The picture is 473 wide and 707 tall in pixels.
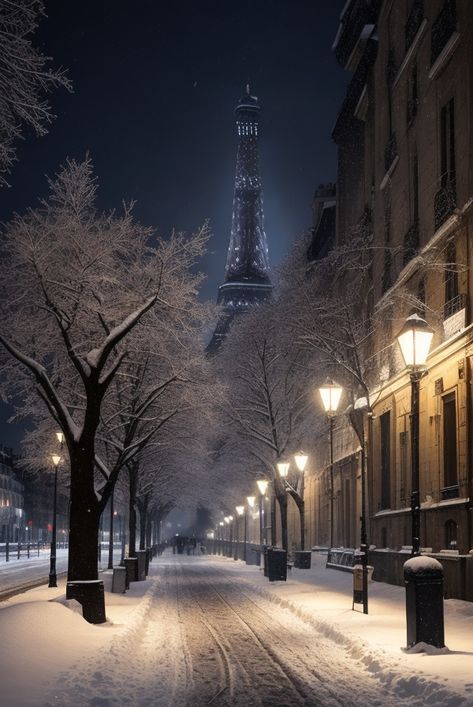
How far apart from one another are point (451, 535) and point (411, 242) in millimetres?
10149

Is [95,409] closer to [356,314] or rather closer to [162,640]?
[162,640]

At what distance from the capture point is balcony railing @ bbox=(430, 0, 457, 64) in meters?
25.4

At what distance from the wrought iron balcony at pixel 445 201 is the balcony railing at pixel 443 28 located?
150 inches

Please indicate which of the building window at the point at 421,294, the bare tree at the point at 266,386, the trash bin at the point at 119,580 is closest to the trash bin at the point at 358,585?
the trash bin at the point at 119,580

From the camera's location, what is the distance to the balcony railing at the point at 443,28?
25.4 meters

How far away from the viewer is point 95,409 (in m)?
18.5

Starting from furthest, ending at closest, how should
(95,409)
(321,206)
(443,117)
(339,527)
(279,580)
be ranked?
(321,206) → (339,527) → (279,580) → (443,117) → (95,409)

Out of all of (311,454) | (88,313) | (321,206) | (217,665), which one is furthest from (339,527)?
(217,665)

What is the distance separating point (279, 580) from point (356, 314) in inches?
541

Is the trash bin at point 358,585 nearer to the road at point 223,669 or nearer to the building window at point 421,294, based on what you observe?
the road at point 223,669

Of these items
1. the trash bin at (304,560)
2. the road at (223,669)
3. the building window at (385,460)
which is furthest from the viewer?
the trash bin at (304,560)

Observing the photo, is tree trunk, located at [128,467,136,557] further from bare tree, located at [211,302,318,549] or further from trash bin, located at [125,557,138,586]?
bare tree, located at [211,302,318,549]

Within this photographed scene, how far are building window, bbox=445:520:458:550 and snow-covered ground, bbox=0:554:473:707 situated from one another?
8.94 ft

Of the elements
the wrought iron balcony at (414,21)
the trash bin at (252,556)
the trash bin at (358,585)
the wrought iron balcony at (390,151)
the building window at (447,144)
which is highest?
the wrought iron balcony at (414,21)
